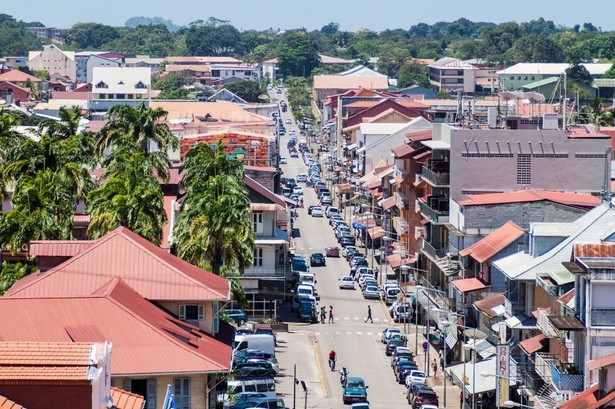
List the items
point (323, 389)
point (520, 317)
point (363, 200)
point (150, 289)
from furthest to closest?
1. point (363, 200)
2. point (323, 389)
3. point (520, 317)
4. point (150, 289)

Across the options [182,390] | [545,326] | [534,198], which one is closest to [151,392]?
[182,390]

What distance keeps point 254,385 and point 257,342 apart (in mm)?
8783

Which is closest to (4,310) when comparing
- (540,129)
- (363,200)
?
(540,129)

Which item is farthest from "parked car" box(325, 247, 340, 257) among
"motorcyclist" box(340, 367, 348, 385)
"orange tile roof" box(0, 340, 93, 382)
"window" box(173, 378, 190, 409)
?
"orange tile roof" box(0, 340, 93, 382)

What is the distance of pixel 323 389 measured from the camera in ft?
274

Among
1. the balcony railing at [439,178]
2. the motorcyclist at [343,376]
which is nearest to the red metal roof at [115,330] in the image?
the motorcyclist at [343,376]

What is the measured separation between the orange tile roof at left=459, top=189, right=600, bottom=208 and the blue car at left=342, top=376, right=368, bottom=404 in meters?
18.2

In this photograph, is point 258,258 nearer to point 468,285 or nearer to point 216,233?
point 468,285

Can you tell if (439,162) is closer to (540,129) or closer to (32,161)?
(540,129)

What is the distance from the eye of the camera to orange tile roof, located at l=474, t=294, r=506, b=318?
83.6 meters

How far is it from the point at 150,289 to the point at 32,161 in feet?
120

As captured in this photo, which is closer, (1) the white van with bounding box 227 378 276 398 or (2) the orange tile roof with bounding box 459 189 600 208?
(1) the white van with bounding box 227 378 276 398

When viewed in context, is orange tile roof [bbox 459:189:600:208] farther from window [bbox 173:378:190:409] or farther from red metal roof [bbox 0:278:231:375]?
window [bbox 173:378:190:409]

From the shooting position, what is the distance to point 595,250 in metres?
60.6
